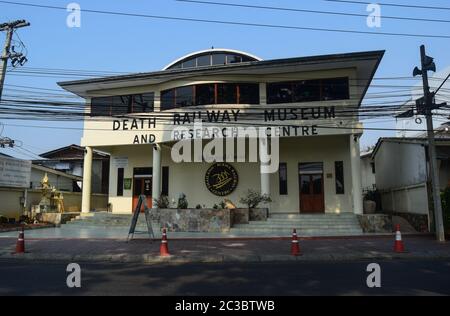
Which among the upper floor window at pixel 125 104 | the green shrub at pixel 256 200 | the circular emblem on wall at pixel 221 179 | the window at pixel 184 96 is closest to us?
the green shrub at pixel 256 200

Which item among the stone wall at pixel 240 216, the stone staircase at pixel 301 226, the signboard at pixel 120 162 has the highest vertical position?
the signboard at pixel 120 162

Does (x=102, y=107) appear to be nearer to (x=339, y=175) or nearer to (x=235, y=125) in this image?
(x=235, y=125)

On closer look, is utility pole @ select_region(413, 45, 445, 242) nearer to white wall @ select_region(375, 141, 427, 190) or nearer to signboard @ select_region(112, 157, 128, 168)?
white wall @ select_region(375, 141, 427, 190)

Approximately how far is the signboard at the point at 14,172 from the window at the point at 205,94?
10839 mm

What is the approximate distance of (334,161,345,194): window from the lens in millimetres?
22547

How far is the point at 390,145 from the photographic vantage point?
24641 mm

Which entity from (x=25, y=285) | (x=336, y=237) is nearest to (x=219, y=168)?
(x=336, y=237)

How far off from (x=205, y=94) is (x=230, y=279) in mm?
14907

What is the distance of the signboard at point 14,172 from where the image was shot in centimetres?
2186

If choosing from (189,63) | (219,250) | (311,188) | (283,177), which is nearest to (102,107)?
(189,63)

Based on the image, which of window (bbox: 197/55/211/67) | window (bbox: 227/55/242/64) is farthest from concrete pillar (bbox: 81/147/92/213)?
window (bbox: 227/55/242/64)

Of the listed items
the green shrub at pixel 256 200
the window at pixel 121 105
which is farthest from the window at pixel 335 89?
the window at pixel 121 105

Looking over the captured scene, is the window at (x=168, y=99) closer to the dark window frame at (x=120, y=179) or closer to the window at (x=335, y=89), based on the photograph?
the dark window frame at (x=120, y=179)
